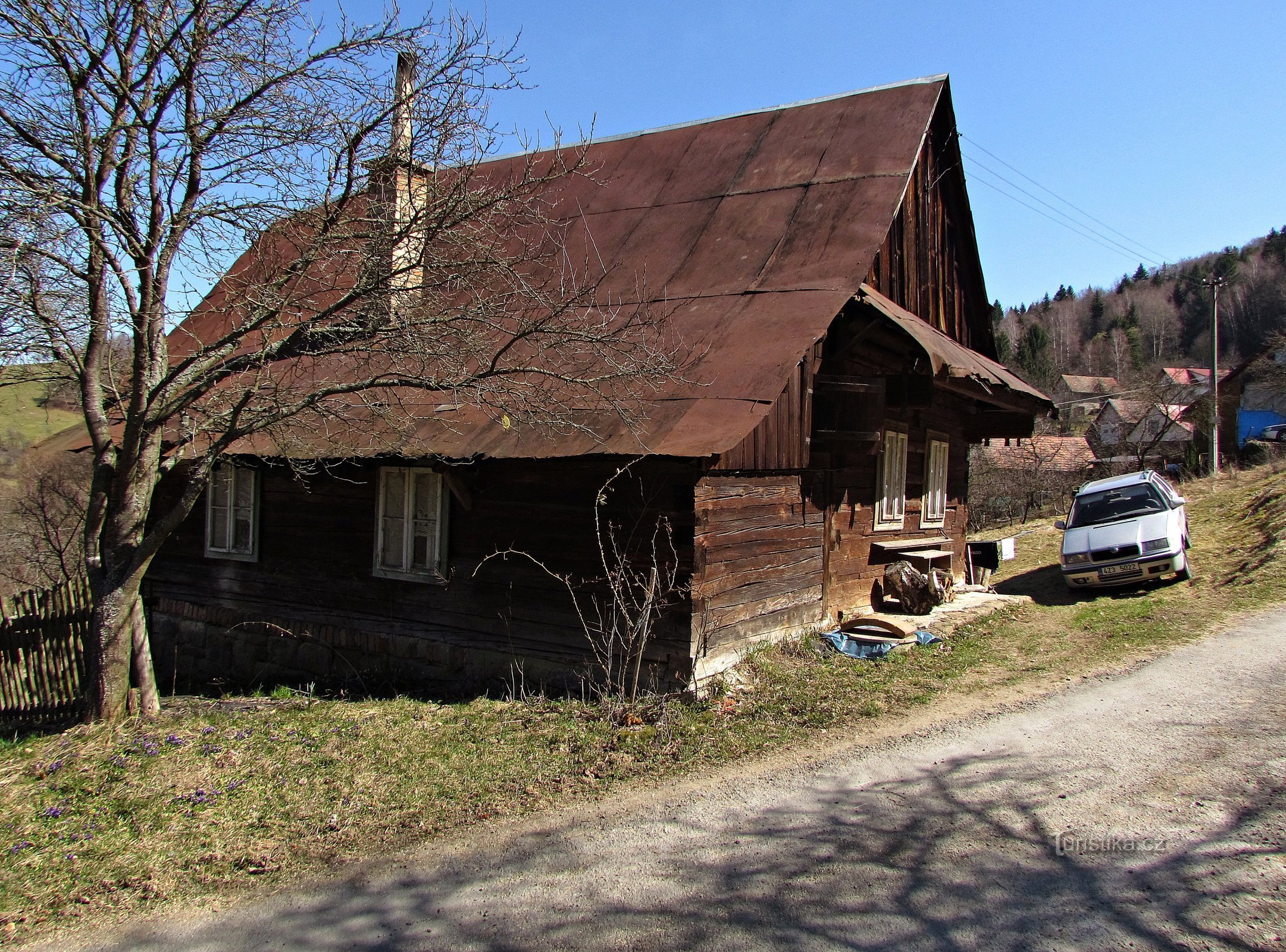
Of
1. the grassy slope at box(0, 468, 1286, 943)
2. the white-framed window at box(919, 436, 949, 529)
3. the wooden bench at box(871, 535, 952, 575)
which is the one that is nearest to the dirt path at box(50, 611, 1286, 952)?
the grassy slope at box(0, 468, 1286, 943)

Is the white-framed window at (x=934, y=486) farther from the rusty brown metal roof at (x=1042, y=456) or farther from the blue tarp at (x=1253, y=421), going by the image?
the blue tarp at (x=1253, y=421)

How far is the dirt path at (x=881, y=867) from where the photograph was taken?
12.6 ft

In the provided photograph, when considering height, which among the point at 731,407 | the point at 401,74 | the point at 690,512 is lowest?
the point at 690,512

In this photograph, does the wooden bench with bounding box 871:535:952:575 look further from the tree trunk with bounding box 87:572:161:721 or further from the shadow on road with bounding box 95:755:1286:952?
the tree trunk with bounding box 87:572:161:721

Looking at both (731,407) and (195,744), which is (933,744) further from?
(195,744)

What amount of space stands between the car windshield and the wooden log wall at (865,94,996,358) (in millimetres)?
3186

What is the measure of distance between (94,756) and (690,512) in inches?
205

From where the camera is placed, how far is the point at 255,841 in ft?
17.2

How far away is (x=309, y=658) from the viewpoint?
10500 millimetres

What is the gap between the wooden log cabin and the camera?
26.2 ft

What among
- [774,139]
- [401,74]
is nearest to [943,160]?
[774,139]

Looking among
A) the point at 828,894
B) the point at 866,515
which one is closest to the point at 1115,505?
the point at 866,515

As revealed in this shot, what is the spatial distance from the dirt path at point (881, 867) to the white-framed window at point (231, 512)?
298 inches

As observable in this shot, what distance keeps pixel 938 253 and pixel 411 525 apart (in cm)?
882
